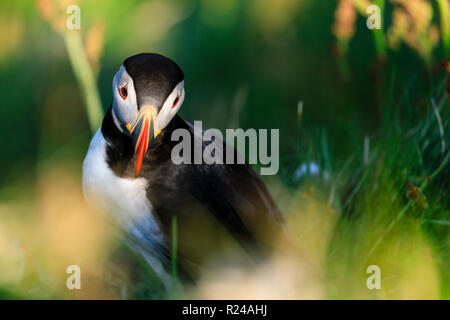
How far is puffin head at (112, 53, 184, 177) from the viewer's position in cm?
148

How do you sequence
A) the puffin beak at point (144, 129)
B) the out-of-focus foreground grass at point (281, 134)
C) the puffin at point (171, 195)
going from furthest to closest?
the out-of-focus foreground grass at point (281, 134) < the puffin at point (171, 195) < the puffin beak at point (144, 129)

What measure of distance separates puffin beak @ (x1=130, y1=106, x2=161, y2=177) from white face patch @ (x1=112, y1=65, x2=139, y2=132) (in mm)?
34

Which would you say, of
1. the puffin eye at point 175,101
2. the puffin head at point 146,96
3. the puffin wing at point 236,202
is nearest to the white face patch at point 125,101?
the puffin head at point 146,96

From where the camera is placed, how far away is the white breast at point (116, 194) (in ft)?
5.47

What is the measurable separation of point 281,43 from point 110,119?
1.81 m

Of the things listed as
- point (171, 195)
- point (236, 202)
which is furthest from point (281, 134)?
point (171, 195)

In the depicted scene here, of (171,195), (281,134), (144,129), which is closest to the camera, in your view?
(144,129)

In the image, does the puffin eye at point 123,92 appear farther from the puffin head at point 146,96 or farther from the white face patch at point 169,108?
the white face patch at point 169,108

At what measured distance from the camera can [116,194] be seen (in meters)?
1.67

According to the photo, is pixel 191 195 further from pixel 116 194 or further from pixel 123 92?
pixel 123 92

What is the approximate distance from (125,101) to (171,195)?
1.00 feet

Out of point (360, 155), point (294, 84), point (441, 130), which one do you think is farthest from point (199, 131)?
point (294, 84)

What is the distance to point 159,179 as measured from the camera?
167 cm
